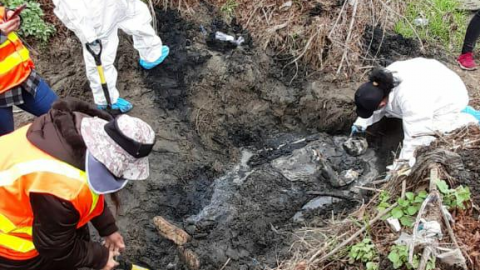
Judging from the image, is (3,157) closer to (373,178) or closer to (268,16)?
(373,178)

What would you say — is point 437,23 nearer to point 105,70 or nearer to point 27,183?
point 105,70

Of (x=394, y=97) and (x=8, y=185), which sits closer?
(x=8, y=185)

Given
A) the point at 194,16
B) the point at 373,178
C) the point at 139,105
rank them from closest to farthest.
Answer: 1. the point at 373,178
2. the point at 139,105
3. the point at 194,16

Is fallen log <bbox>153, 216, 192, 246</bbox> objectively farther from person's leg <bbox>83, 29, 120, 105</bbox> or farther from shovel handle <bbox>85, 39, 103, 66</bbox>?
shovel handle <bbox>85, 39, 103, 66</bbox>

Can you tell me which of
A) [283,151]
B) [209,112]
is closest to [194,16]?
[209,112]

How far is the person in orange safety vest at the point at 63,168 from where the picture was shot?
1.78 m

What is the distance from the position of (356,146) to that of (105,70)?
2.24 meters

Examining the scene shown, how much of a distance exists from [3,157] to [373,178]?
2880mm

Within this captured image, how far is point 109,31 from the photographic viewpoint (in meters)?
3.76

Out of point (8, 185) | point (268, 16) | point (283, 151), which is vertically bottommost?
point (283, 151)

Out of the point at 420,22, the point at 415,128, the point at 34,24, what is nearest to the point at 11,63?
the point at 34,24

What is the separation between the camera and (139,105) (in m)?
4.16

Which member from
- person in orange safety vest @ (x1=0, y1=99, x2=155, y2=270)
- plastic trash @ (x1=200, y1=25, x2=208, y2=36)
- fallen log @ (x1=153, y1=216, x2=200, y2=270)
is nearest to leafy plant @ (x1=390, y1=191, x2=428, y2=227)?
person in orange safety vest @ (x1=0, y1=99, x2=155, y2=270)

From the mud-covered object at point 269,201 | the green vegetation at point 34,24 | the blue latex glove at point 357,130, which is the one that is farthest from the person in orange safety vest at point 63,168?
the green vegetation at point 34,24
